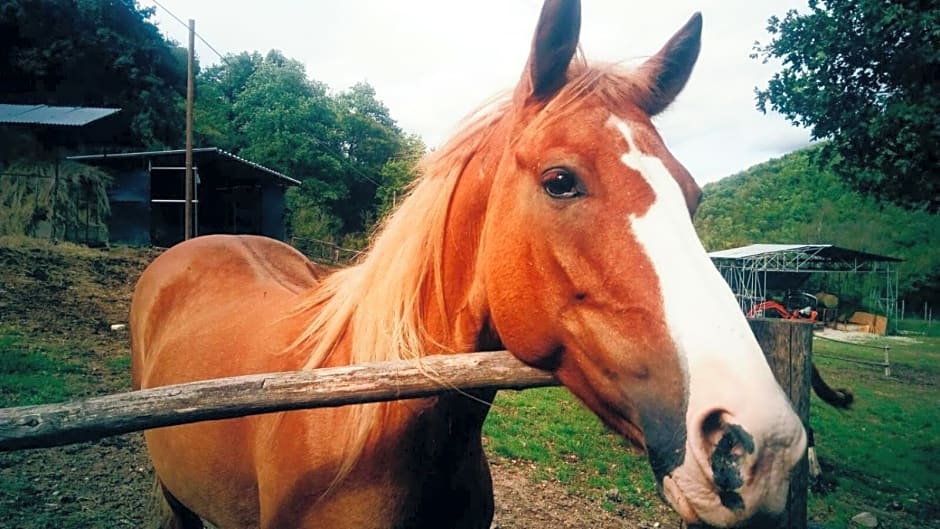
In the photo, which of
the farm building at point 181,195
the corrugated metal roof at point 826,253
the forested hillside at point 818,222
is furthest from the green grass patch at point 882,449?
the forested hillside at point 818,222

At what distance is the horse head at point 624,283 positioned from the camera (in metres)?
1.04

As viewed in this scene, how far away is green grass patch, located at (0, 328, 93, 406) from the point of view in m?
6.08

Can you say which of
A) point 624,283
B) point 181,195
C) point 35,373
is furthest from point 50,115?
point 624,283

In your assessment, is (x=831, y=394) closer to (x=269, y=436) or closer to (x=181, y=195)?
(x=269, y=436)

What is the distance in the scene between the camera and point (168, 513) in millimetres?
3084

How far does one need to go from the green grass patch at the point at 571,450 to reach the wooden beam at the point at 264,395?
382 cm

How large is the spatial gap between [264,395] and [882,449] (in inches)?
385

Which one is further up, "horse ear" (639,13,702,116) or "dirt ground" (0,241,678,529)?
"horse ear" (639,13,702,116)

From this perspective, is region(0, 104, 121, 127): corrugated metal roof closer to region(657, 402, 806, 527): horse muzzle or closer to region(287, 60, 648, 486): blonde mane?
region(287, 60, 648, 486): blonde mane

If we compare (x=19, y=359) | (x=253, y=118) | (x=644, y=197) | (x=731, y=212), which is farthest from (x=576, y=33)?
(x=731, y=212)

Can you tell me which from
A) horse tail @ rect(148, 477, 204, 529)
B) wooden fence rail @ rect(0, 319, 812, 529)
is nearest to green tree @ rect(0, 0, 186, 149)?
horse tail @ rect(148, 477, 204, 529)

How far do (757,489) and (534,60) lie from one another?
1267 mm

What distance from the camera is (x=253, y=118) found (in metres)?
28.3

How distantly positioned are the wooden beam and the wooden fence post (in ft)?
2.84
